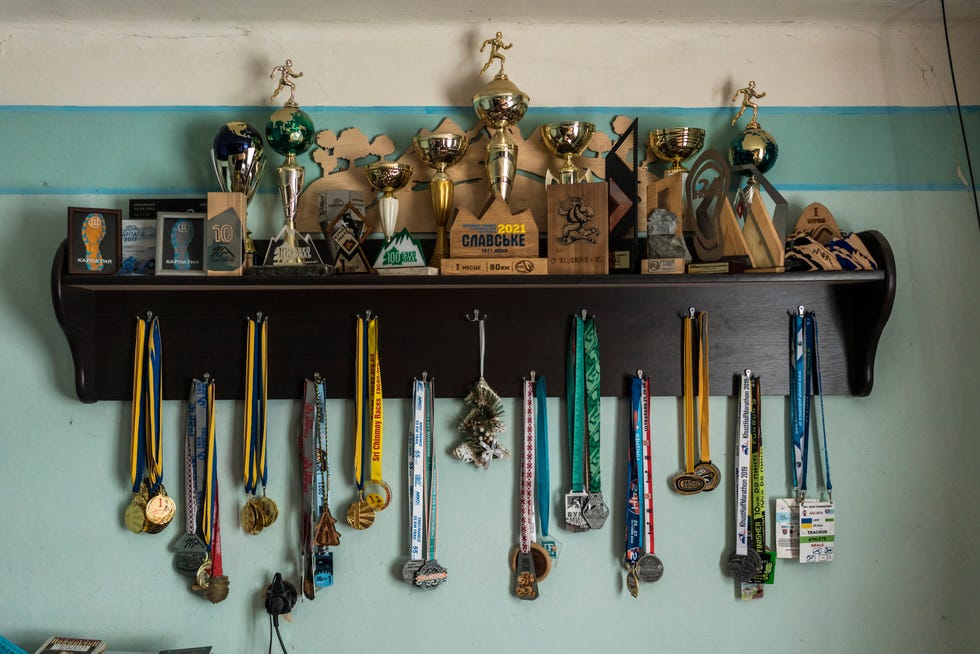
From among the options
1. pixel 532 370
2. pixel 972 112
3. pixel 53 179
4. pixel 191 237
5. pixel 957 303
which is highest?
pixel 972 112

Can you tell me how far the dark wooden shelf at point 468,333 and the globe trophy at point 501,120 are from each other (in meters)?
0.24

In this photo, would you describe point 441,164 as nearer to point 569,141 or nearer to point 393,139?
point 393,139

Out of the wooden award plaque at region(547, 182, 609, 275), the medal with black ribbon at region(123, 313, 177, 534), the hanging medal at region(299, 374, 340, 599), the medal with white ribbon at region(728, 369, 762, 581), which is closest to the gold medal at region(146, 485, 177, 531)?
the medal with black ribbon at region(123, 313, 177, 534)

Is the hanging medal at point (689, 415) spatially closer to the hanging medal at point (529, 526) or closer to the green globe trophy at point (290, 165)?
the hanging medal at point (529, 526)

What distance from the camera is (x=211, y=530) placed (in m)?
1.63

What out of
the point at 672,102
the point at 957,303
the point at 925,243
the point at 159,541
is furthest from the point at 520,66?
the point at 159,541

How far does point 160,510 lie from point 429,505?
0.59 metres

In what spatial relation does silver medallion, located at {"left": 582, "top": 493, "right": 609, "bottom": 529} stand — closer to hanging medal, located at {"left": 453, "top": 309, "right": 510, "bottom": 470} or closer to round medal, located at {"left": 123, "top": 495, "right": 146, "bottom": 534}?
hanging medal, located at {"left": 453, "top": 309, "right": 510, "bottom": 470}

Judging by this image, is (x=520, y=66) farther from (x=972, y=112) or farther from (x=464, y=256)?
(x=972, y=112)

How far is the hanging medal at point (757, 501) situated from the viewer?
1658 mm

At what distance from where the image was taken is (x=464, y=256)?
149 cm

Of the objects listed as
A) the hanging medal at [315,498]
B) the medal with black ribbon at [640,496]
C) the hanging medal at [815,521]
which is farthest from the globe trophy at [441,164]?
the hanging medal at [815,521]

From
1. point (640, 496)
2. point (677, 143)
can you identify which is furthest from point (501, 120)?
point (640, 496)

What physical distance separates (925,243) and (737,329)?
1.62 feet
